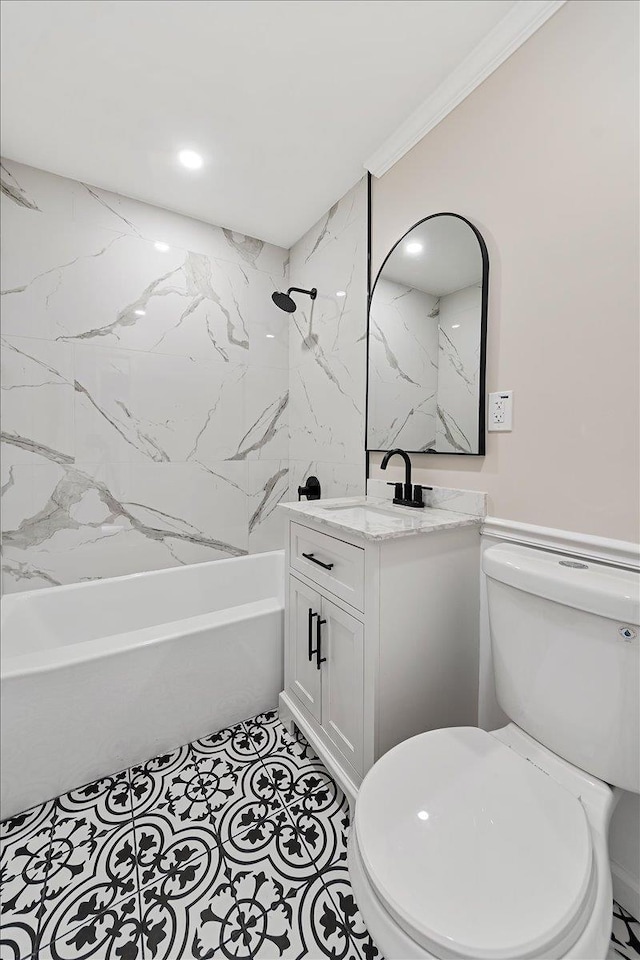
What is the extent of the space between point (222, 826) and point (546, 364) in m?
1.71

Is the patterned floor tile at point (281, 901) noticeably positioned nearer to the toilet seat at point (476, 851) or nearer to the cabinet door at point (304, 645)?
the cabinet door at point (304, 645)

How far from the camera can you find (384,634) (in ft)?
3.75

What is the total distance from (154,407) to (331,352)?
38.4 inches

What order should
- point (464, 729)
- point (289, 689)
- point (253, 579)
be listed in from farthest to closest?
point (253, 579), point (289, 689), point (464, 729)

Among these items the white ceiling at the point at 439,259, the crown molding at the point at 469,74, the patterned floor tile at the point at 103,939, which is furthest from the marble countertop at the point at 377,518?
the crown molding at the point at 469,74

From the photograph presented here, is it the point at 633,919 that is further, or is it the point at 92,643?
the point at 92,643

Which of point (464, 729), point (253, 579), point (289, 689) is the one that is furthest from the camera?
point (253, 579)

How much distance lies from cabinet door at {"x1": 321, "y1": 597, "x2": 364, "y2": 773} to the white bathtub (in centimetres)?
45

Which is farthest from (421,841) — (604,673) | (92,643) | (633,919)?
(92,643)

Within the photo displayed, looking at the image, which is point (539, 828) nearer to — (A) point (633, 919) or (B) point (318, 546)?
(A) point (633, 919)

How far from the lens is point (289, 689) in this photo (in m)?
1.64

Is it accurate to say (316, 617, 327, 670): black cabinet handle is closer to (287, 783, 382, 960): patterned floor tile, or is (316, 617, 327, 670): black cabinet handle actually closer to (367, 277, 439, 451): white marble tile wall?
(287, 783, 382, 960): patterned floor tile

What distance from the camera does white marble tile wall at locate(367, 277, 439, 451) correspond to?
5.04 feet

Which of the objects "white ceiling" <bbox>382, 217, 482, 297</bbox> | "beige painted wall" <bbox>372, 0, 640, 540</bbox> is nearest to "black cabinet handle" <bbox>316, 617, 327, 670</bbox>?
"beige painted wall" <bbox>372, 0, 640, 540</bbox>
